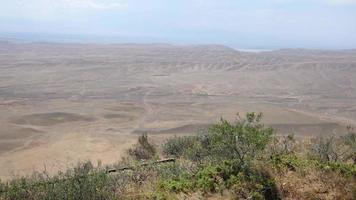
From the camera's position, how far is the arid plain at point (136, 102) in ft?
97.6

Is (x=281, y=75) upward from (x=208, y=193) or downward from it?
downward

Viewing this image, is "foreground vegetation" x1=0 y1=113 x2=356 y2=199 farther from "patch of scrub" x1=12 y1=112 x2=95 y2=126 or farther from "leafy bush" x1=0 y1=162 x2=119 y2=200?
"patch of scrub" x1=12 y1=112 x2=95 y2=126

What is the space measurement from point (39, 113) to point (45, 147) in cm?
1252

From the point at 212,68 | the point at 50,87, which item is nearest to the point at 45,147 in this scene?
the point at 50,87

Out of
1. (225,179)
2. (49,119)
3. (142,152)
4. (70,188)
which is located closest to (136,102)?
(49,119)

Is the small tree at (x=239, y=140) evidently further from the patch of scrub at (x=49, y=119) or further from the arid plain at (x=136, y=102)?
the patch of scrub at (x=49, y=119)

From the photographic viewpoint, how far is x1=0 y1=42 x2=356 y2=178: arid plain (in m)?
29.7

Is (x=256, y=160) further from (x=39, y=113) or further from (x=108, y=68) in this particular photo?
(x=108, y=68)

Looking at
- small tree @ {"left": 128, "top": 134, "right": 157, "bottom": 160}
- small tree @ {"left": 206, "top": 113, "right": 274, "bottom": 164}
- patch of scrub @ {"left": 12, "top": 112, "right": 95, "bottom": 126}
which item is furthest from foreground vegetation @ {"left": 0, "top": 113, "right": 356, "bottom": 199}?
patch of scrub @ {"left": 12, "top": 112, "right": 95, "bottom": 126}

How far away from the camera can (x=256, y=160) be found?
347 inches

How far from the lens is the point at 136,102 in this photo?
47875 millimetres

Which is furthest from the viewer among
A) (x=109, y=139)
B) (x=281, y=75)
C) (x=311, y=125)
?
(x=281, y=75)

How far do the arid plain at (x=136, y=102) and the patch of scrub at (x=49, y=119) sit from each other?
3.0 inches

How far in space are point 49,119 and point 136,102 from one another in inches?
438
